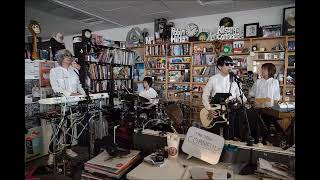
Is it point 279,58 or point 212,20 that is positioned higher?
point 212,20

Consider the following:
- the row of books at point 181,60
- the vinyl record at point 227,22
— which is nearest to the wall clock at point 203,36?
the vinyl record at point 227,22

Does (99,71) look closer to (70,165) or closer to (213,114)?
(70,165)

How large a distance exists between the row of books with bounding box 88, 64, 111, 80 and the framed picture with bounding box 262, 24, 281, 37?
3474 millimetres

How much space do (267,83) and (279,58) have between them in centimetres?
123

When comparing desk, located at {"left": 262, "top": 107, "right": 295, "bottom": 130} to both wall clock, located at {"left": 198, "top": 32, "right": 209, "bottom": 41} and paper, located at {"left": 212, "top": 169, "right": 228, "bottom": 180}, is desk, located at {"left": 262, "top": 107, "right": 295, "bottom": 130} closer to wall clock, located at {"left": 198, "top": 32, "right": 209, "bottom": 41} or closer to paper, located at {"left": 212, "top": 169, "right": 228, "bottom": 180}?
paper, located at {"left": 212, "top": 169, "right": 228, "bottom": 180}

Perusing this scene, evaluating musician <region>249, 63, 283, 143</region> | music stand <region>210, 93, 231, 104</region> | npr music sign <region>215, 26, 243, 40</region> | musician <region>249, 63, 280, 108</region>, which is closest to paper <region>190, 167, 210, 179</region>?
music stand <region>210, 93, 231, 104</region>

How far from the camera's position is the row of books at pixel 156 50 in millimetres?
5230

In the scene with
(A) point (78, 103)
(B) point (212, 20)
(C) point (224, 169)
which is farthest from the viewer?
(B) point (212, 20)

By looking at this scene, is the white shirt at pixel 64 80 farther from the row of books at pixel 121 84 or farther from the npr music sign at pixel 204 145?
the npr music sign at pixel 204 145

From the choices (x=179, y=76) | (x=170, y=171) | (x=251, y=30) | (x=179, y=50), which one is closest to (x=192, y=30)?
(x=179, y=50)
